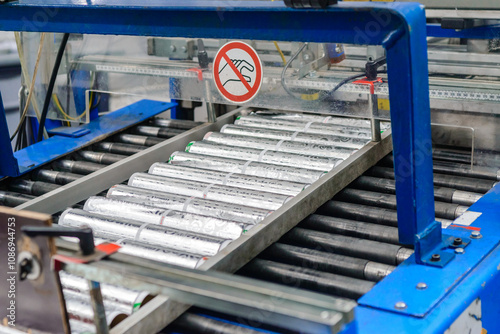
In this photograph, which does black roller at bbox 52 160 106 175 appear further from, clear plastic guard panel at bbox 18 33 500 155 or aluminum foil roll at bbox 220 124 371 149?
aluminum foil roll at bbox 220 124 371 149

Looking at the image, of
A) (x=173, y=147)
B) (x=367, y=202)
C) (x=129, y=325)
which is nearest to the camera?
(x=129, y=325)

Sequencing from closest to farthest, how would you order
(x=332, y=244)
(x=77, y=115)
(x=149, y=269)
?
1. (x=149, y=269)
2. (x=332, y=244)
3. (x=77, y=115)

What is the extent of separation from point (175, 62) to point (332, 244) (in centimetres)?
145

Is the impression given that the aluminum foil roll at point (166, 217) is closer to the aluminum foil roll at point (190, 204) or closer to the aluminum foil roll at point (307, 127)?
the aluminum foil roll at point (190, 204)

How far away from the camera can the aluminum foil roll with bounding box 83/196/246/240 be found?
1930mm

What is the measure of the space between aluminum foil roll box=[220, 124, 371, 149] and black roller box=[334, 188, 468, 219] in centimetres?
35

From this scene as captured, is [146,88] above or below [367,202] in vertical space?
above

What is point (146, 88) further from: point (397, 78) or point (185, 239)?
point (397, 78)

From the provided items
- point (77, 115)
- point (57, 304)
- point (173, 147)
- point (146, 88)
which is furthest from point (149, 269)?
point (77, 115)

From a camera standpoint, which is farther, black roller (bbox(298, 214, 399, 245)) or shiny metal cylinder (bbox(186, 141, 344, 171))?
shiny metal cylinder (bbox(186, 141, 344, 171))

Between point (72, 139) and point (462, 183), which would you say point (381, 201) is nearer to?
point (462, 183)

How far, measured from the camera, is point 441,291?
146 cm

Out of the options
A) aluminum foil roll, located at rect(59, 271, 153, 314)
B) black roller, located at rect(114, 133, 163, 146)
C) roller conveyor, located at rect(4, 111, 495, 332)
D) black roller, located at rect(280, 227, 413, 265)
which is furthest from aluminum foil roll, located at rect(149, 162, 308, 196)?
aluminum foil roll, located at rect(59, 271, 153, 314)

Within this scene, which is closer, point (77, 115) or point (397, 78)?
point (397, 78)
